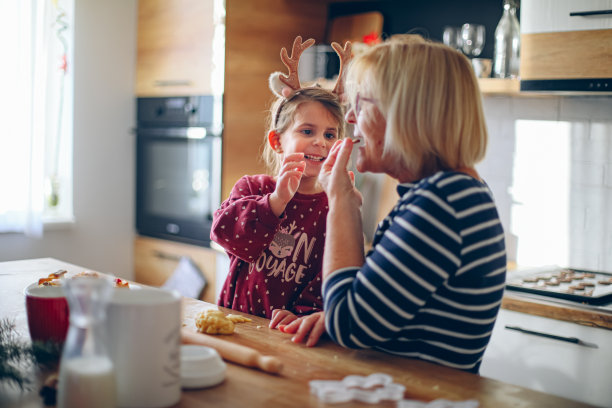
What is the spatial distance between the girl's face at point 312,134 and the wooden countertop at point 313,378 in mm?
552

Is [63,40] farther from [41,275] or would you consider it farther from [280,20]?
[41,275]

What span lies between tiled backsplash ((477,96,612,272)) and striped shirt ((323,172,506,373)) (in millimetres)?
1631

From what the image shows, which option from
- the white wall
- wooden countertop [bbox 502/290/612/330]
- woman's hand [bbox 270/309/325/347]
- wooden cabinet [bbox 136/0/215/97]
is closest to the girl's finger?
woman's hand [bbox 270/309/325/347]

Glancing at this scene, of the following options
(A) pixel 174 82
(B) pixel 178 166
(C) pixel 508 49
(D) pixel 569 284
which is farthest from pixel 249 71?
(D) pixel 569 284

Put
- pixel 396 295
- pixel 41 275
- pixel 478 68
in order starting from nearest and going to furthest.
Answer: pixel 396 295 → pixel 41 275 → pixel 478 68

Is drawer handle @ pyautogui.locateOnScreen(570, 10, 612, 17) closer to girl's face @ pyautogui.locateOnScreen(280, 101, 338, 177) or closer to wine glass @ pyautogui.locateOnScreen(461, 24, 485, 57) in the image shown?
wine glass @ pyautogui.locateOnScreen(461, 24, 485, 57)

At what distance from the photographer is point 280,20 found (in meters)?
3.23

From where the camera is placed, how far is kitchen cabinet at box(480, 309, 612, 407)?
195 cm

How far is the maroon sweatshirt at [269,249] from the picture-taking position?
154 cm

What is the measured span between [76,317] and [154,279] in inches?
113

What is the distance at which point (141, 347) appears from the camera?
81 cm

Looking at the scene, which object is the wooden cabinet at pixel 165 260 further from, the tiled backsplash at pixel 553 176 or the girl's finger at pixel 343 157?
the girl's finger at pixel 343 157

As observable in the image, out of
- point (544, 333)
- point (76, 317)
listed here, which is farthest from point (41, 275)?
point (544, 333)

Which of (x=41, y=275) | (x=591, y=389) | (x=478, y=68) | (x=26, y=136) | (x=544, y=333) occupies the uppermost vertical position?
(x=478, y=68)
